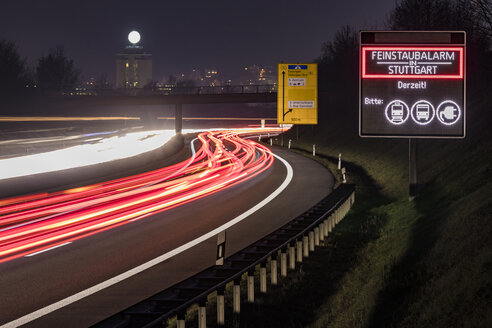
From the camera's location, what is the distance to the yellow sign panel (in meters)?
39.4

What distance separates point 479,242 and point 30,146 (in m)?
52.0

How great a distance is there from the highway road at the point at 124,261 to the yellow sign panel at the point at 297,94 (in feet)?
37.3

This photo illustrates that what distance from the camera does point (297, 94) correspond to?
1563 inches

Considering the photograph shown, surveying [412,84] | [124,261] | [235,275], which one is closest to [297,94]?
[412,84]

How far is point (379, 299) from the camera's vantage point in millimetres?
11375

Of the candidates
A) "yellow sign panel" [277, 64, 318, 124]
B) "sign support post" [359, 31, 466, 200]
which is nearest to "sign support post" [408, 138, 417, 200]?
"sign support post" [359, 31, 466, 200]

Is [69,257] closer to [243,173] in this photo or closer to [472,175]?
[472,175]

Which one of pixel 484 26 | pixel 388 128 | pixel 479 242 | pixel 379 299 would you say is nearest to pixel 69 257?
pixel 379 299

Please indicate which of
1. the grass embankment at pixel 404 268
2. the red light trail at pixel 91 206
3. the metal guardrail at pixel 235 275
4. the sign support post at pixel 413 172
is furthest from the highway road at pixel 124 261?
the sign support post at pixel 413 172

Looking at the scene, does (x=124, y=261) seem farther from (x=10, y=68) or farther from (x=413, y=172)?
(x=10, y=68)

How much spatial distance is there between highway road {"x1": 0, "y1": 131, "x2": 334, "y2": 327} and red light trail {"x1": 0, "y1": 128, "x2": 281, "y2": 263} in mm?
405

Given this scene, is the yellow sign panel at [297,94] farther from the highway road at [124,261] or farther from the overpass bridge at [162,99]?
the overpass bridge at [162,99]

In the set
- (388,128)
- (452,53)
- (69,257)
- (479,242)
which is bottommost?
(69,257)

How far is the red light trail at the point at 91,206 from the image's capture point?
18.8m
